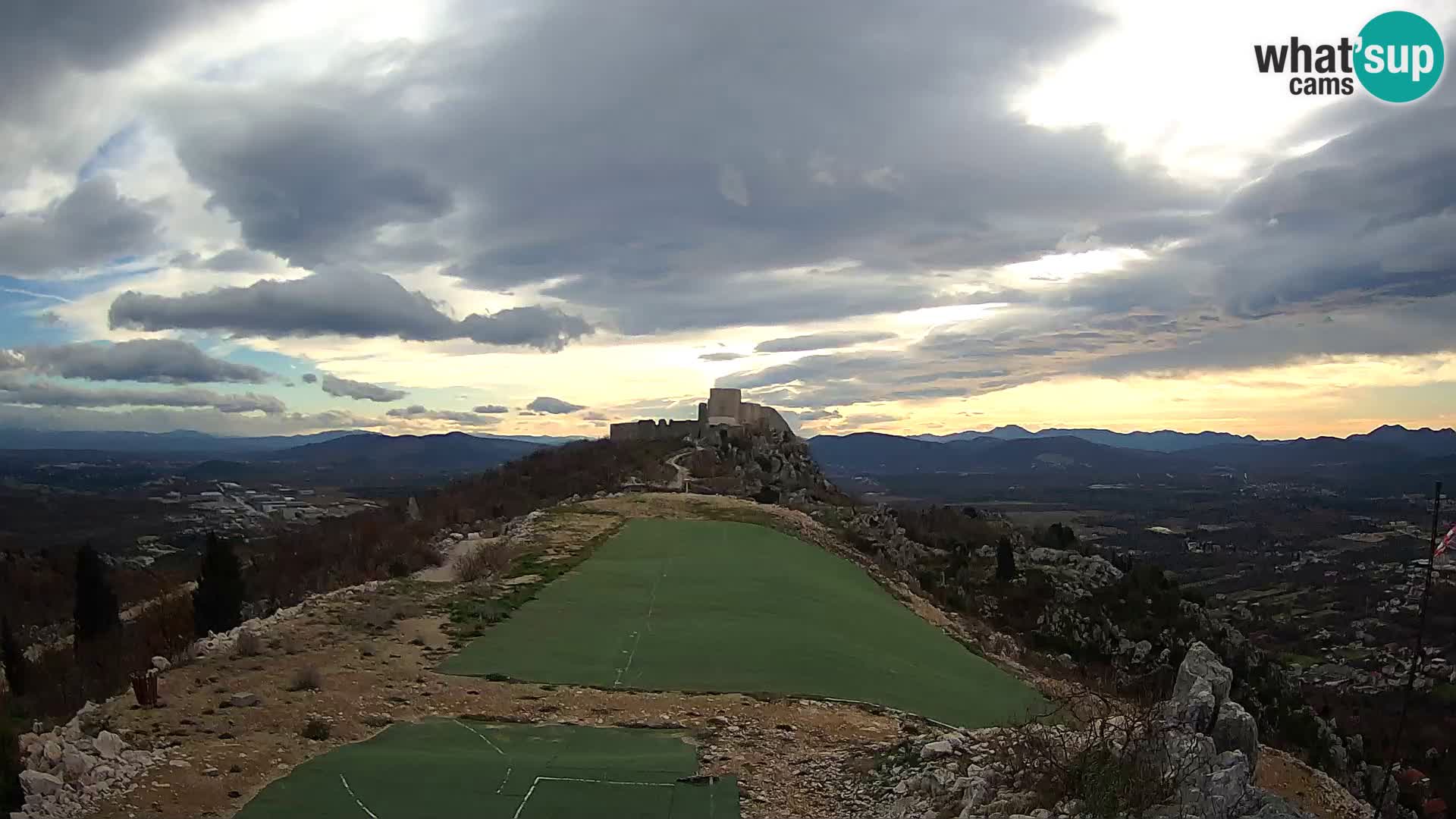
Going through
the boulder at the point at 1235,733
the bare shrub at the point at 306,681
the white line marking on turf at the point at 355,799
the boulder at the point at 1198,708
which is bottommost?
the white line marking on turf at the point at 355,799

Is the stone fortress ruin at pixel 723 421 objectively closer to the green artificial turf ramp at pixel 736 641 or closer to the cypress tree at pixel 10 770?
the green artificial turf ramp at pixel 736 641

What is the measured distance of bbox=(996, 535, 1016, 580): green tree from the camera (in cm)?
4781

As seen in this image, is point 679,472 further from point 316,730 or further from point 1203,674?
point 1203,674

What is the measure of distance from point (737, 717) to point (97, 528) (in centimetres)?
10362

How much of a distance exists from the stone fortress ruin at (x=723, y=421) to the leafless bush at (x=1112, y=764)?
5880cm

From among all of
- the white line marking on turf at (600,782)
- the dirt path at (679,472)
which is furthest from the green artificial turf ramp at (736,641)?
the dirt path at (679,472)

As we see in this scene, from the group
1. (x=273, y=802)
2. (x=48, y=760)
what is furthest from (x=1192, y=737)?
(x=48, y=760)

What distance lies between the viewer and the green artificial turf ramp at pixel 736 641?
14.4m

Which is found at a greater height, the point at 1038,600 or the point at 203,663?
the point at 203,663

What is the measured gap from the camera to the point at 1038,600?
44812 mm

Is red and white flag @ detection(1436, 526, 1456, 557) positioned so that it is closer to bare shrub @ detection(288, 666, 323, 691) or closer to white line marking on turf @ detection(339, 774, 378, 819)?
white line marking on turf @ detection(339, 774, 378, 819)

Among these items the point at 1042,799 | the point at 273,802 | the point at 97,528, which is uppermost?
the point at 1042,799

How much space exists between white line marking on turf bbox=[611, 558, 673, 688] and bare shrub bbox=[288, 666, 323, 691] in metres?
4.08

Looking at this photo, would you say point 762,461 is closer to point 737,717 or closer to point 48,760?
point 737,717
